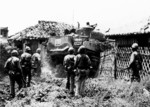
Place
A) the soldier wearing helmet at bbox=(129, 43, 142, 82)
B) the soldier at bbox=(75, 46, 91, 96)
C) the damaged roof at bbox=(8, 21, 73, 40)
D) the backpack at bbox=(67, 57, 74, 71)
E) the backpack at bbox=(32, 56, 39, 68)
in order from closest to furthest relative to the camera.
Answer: the soldier at bbox=(75, 46, 91, 96), the soldier wearing helmet at bbox=(129, 43, 142, 82), the backpack at bbox=(67, 57, 74, 71), the backpack at bbox=(32, 56, 39, 68), the damaged roof at bbox=(8, 21, 73, 40)

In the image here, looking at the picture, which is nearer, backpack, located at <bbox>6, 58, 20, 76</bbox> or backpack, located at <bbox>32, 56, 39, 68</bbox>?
backpack, located at <bbox>6, 58, 20, 76</bbox>

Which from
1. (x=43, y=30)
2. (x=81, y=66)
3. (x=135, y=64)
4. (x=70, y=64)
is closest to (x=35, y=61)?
(x=70, y=64)

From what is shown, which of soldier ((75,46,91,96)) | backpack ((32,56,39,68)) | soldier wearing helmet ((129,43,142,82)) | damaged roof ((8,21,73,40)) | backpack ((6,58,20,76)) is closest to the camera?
soldier ((75,46,91,96))

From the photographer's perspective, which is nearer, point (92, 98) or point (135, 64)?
point (92, 98)

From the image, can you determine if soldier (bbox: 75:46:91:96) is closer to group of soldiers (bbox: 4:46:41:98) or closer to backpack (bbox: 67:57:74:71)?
backpack (bbox: 67:57:74:71)

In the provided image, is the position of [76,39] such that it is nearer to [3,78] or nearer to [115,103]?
[3,78]

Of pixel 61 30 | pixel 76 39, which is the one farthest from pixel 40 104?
pixel 61 30

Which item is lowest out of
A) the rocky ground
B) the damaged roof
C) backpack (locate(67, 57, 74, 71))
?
the rocky ground

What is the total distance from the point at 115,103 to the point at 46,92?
3.07 meters

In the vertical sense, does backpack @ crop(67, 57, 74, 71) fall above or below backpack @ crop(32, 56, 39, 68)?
above

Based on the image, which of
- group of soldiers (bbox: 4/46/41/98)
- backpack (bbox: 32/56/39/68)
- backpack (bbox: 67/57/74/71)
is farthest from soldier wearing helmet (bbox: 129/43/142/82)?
backpack (bbox: 32/56/39/68)

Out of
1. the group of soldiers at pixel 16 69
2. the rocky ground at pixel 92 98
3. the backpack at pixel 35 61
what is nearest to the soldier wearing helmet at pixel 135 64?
the rocky ground at pixel 92 98

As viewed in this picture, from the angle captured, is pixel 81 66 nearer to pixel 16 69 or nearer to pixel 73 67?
pixel 73 67

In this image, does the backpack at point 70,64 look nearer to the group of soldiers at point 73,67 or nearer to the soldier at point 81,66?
the group of soldiers at point 73,67
